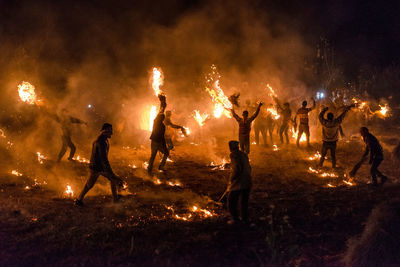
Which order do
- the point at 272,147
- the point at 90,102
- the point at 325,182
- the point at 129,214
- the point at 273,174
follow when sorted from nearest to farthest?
the point at 129,214 < the point at 325,182 < the point at 273,174 < the point at 272,147 < the point at 90,102

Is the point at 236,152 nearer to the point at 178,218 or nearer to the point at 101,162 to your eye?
the point at 178,218

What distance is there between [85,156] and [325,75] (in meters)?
28.1

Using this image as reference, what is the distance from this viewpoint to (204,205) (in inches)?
242

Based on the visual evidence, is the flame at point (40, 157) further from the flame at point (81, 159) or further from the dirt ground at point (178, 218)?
the flame at point (81, 159)

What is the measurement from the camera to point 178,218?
5414mm

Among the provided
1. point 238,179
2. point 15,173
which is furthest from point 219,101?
point 238,179

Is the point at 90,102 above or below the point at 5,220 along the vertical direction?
above

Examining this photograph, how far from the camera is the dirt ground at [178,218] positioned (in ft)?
13.5

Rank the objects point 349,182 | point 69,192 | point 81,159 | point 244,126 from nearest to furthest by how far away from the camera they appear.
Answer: point 69,192, point 349,182, point 244,126, point 81,159

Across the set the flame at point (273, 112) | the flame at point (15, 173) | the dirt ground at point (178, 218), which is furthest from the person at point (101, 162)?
the flame at point (273, 112)

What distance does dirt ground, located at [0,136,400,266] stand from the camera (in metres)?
4.10

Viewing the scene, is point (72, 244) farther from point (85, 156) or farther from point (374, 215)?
point (85, 156)

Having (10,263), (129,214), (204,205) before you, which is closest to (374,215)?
(204,205)

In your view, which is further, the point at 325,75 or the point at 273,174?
the point at 325,75
